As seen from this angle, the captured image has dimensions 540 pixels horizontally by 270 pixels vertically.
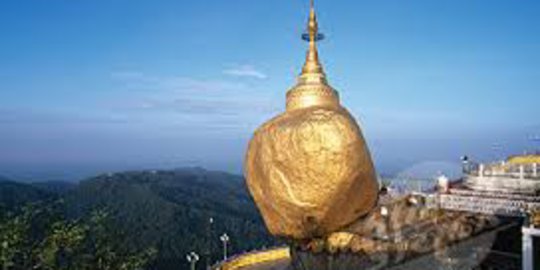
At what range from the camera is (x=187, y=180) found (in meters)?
127

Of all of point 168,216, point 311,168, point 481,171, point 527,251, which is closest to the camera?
point 311,168

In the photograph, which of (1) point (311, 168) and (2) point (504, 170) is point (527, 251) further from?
(2) point (504, 170)

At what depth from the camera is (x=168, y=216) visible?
232 feet

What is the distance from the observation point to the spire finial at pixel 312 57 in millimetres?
10664

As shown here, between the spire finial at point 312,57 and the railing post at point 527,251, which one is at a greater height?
the spire finial at point 312,57

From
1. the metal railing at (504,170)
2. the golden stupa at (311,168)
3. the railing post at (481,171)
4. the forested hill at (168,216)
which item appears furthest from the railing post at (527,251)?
the forested hill at (168,216)

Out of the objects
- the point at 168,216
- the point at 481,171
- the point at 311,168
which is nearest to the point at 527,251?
the point at 311,168

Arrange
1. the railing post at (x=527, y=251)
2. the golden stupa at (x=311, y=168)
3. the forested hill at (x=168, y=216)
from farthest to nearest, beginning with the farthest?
the forested hill at (x=168, y=216), the railing post at (x=527, y=251), the golden stupa at (x=311, y=168)

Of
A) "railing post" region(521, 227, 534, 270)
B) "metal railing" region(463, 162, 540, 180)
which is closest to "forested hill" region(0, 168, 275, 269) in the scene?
"metal railing" region(463, 162, 540, 180)

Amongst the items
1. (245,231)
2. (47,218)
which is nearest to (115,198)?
(245,231)

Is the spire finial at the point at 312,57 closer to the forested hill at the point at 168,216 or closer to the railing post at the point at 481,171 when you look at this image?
the railing post at the point at 481,171

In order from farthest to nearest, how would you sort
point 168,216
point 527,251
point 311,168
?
point 168,216 → point 527,251 → point 311,168

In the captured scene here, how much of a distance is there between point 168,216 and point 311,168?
210ft

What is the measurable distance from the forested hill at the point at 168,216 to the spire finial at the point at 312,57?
21.6 metres
